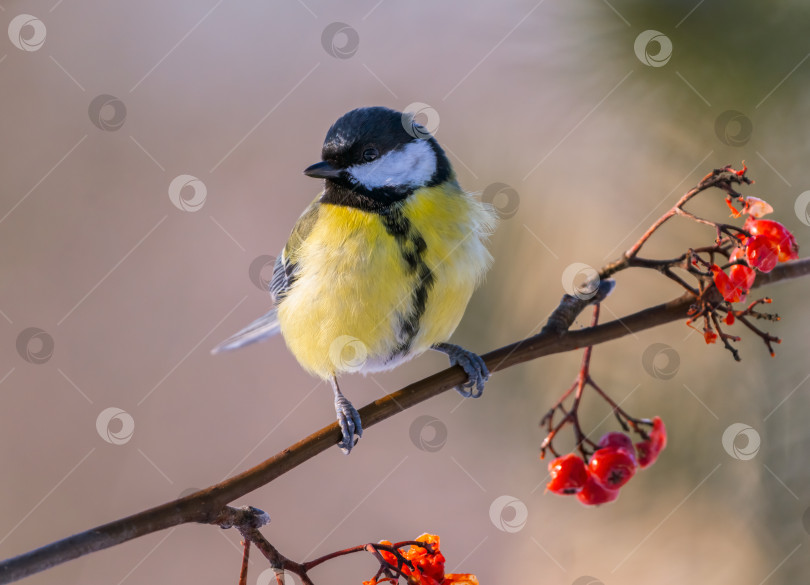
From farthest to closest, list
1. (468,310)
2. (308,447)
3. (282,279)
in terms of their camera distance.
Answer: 1. (282,279)
2. (468,310)
3. (308,447)

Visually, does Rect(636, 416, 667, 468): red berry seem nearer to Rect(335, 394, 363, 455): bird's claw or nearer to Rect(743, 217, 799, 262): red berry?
Rect(743, 217, 799, 262): red berry

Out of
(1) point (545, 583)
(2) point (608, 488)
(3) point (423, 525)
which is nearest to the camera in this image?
(2) point (608, 488)

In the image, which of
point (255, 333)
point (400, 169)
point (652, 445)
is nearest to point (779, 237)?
point (652, 445)

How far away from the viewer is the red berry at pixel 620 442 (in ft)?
3.82

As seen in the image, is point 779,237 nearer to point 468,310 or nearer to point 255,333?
point 468,310

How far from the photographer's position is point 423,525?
2516 mm

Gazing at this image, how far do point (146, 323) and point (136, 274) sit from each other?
0.71ft

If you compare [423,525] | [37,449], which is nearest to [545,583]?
[423,525]

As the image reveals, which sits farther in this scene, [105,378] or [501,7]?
[105,378]

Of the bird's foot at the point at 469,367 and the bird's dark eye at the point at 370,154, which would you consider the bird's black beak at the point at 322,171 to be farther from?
the bird's foot at the point at 469,367

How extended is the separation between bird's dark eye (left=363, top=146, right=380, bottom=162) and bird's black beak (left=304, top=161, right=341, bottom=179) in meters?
0.07

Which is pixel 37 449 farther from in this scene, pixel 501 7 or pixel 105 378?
pixel 501 7

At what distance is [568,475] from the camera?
3.88 ft

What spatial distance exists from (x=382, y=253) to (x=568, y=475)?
0.58 m
